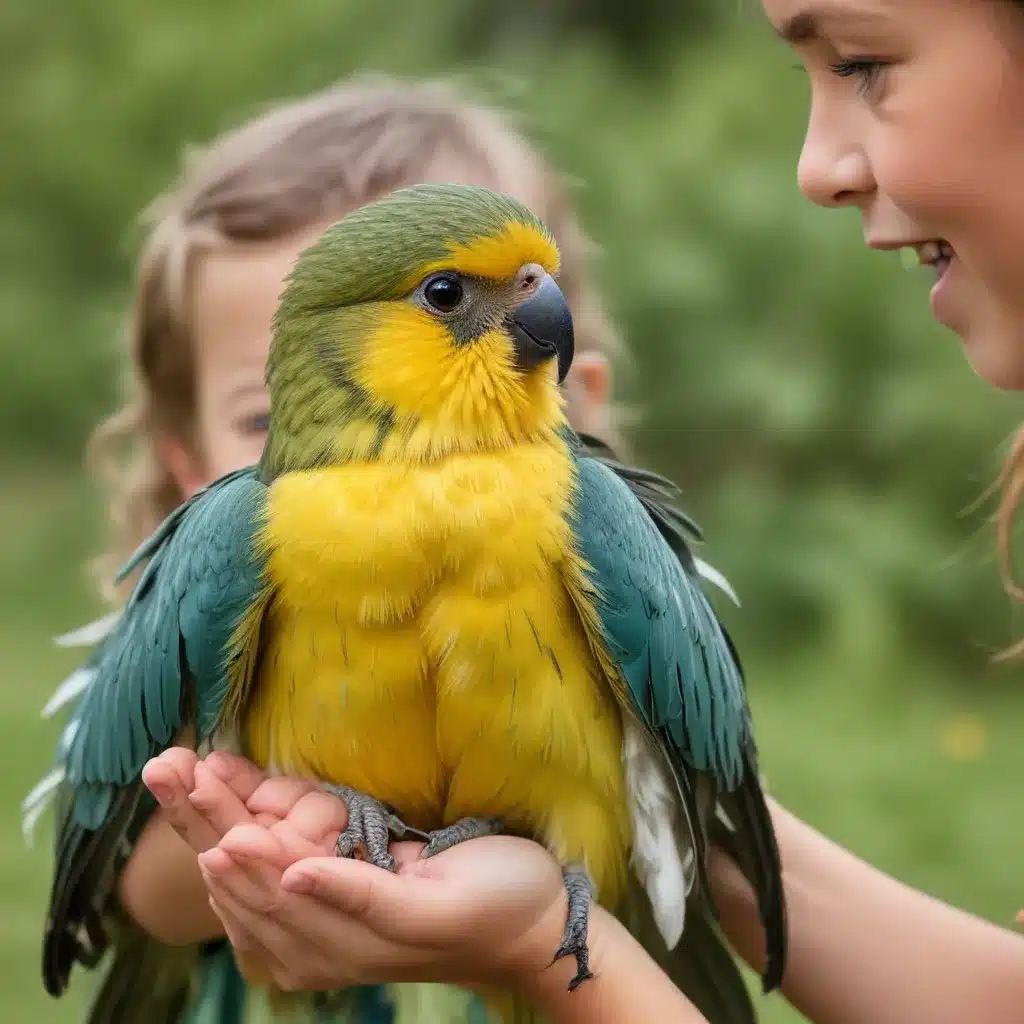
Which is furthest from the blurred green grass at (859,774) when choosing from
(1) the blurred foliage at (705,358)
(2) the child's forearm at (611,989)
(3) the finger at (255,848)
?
(3) the finger at (255,848)

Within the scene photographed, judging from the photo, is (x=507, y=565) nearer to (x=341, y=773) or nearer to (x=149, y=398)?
(x=341, y=773)

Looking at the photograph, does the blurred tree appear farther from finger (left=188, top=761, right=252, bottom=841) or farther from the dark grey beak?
finger (left=188, top=761, right=252, bottom=841)

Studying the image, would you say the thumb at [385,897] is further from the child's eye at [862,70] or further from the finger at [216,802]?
the child's eye at [862,70]

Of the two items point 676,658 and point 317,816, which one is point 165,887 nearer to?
point 317,816

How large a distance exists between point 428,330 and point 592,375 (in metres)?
0.66

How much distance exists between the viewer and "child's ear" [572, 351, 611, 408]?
2125 mm

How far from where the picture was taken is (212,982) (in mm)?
1783

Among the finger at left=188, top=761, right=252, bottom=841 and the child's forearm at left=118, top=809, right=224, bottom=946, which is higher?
the finger at left=188, top=761, right=252, bottom=841

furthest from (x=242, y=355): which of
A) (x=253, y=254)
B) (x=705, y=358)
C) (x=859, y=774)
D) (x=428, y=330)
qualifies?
(x=705, y=358)

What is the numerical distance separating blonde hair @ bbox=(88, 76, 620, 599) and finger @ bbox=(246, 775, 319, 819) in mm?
890

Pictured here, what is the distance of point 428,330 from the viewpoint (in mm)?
1514

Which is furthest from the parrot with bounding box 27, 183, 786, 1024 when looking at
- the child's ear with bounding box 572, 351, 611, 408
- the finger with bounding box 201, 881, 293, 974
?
the child's ear with bounding box 572, 351, 611, 408

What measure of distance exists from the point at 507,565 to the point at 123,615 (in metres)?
0.54

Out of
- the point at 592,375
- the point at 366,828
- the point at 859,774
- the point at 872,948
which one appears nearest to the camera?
the point at 366,828
